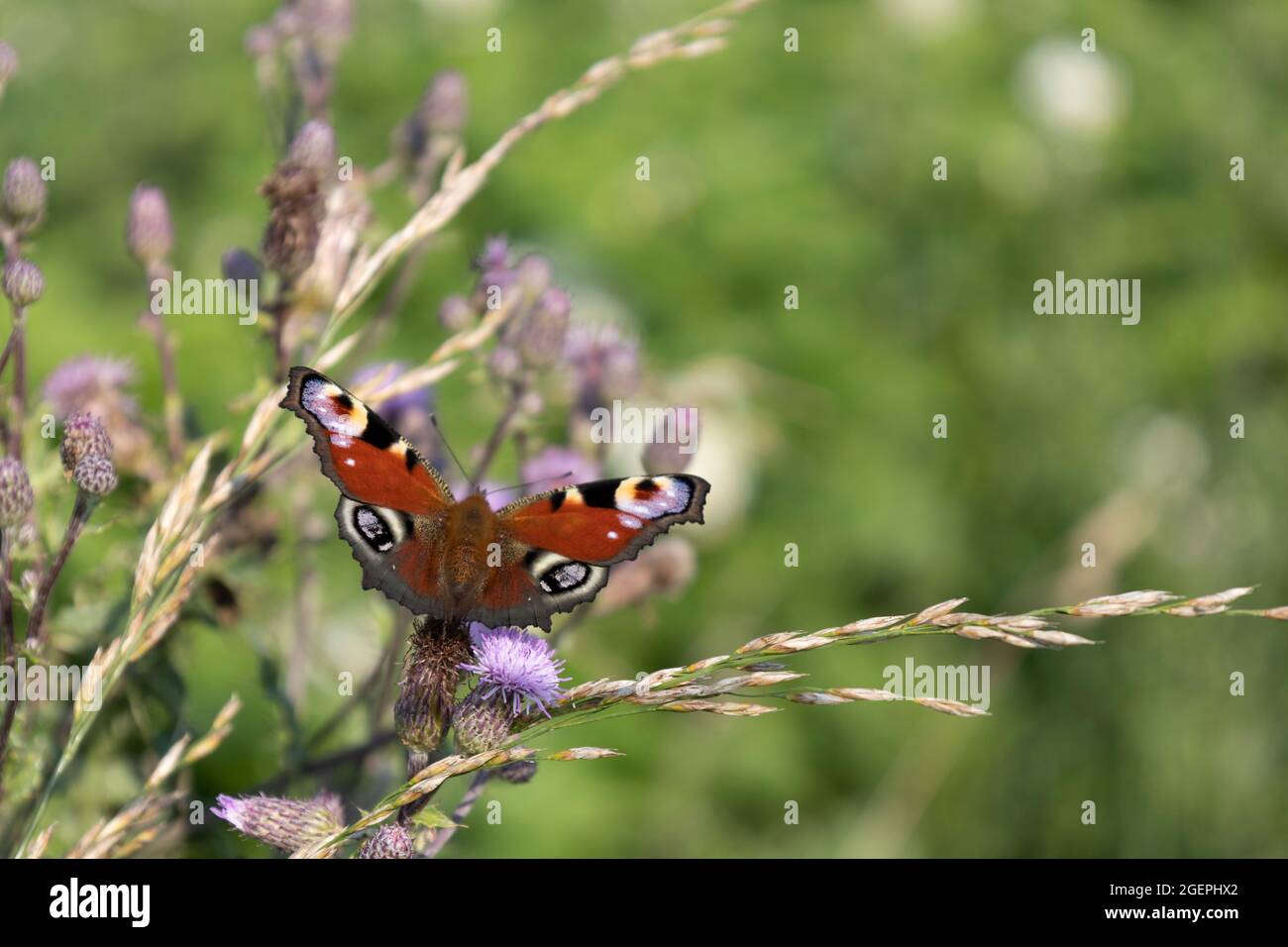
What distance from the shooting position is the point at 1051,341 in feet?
16.4

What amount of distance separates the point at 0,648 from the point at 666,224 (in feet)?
11.6

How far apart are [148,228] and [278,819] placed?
103cm

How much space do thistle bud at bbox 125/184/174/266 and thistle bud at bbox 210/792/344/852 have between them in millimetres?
979

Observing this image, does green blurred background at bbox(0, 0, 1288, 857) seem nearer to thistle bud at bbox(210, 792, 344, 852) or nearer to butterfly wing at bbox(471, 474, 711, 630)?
butterfly wing at bbox(471, 474, 711, 630)

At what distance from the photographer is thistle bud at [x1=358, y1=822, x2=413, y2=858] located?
1.22 m

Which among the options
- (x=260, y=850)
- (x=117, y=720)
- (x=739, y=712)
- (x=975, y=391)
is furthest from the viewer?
(x=975, y=391)

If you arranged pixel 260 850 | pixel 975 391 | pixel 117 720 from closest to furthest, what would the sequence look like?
pixel 260 850
pixel 117 720
pixel 975 391

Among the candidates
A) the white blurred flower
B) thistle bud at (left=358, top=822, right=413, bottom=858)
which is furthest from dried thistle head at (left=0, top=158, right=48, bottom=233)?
the white blurred flower

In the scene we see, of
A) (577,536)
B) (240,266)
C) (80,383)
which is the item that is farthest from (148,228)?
(577,536)

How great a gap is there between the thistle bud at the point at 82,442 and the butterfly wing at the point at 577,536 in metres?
0.46
